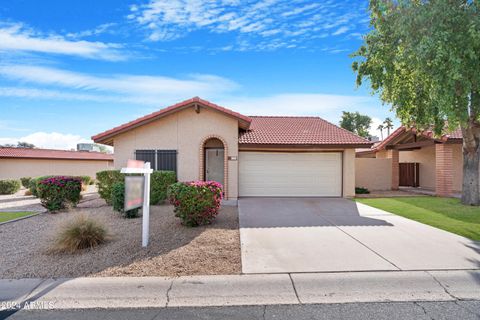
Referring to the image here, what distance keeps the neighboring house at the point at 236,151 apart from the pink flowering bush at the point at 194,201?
5219 mm

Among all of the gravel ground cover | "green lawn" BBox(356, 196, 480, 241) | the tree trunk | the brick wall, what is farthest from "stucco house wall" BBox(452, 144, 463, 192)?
the gravel ground cover

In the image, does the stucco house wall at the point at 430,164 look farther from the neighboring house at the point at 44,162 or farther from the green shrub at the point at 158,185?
the neighboring house at the point at 44,162

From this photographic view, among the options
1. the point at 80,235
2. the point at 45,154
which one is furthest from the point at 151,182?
the point at 45,154

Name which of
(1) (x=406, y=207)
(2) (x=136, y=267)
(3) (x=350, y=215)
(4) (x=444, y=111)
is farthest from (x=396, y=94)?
(2) (x=136, y=267)

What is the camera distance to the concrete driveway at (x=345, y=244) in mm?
5164

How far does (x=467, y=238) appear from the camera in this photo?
269 inches

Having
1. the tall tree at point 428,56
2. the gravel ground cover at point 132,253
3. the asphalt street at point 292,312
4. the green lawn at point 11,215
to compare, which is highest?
the tall tree at point 428,56

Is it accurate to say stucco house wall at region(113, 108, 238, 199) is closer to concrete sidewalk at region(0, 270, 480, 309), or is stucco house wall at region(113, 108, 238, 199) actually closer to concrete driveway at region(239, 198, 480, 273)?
concrete driveway at region(239, 198, 480, 273)

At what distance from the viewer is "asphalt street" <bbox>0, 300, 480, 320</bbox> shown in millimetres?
3615

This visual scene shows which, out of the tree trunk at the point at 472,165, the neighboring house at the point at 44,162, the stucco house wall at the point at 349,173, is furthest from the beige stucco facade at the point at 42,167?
the tree trunk at the point at 472,165

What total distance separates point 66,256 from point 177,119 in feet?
27.6

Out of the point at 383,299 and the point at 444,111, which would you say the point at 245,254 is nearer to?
the point at 383,299

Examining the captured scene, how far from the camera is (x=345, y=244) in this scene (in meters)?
6.41

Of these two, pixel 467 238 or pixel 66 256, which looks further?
pixel 467 238
